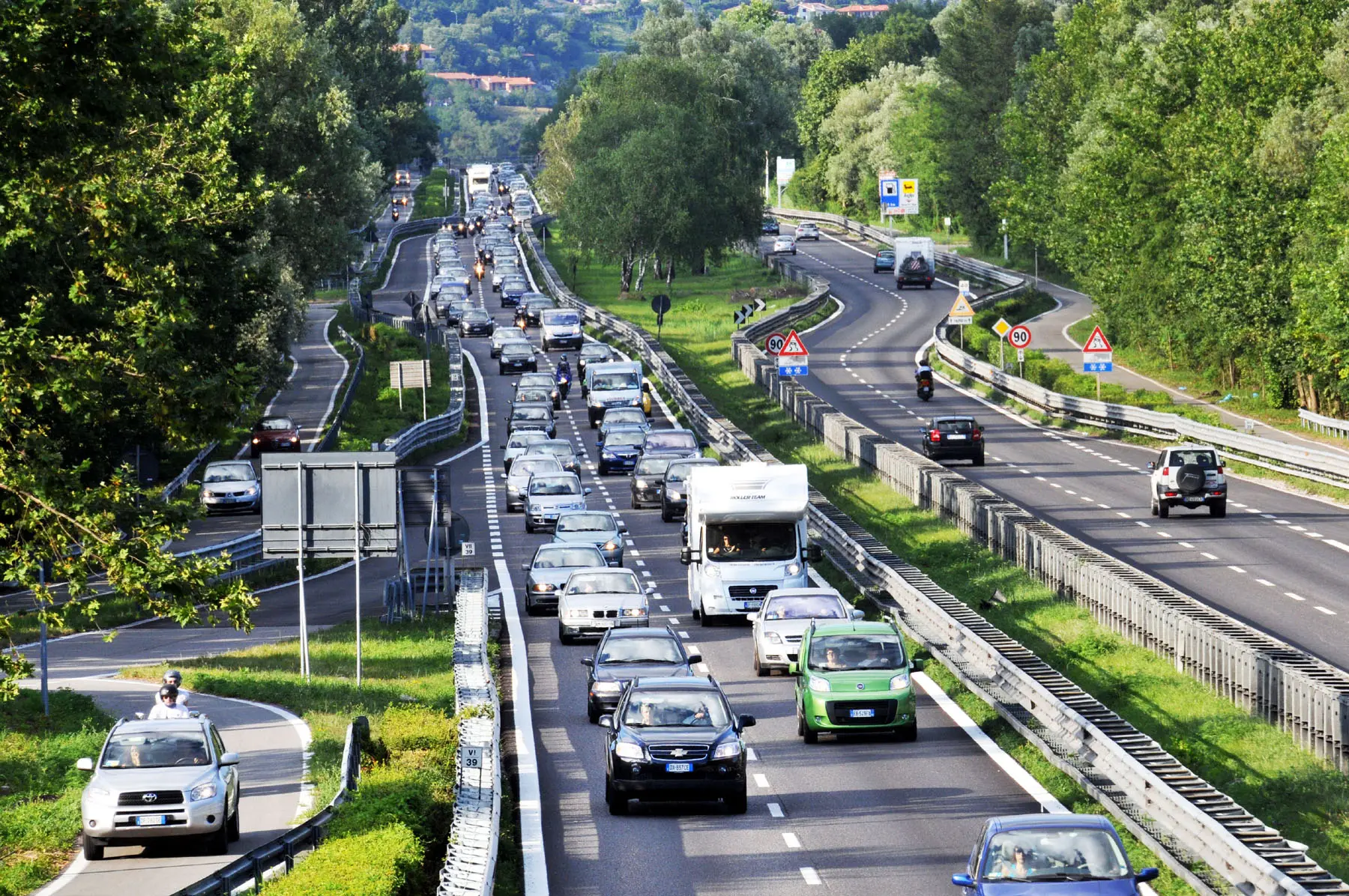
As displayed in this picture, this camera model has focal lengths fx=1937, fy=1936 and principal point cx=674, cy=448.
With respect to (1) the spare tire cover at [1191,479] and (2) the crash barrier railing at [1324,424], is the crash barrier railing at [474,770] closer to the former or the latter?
(1) the spare tire cover at [1191,479]

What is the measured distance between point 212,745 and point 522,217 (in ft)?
530

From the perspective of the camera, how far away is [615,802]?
21.7 m

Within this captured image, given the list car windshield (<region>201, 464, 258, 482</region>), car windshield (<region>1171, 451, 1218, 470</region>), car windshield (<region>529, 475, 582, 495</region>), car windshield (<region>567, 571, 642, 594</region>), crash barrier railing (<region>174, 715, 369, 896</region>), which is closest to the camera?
crash barrier railing (<region>174, 715, 369, 896</region>)

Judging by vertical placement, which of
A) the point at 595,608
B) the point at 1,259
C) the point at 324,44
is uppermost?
the point at 324,44

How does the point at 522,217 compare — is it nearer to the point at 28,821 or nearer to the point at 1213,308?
the point at 1213,308

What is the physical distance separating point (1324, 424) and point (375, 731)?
40.2 meters

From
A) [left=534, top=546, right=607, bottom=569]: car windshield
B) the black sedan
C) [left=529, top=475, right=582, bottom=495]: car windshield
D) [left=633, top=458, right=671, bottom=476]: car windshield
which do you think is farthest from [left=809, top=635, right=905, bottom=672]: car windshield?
the black sedan

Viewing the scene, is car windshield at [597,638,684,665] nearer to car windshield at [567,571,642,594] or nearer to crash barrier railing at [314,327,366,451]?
car windshield at [567,571,642,594]

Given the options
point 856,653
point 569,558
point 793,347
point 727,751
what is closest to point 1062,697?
point 856,653

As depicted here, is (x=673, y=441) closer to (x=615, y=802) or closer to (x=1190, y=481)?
(x=1190, y=481)

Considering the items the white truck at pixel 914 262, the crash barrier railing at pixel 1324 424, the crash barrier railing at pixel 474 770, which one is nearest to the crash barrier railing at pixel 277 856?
the crash barrier railing at pixel 474 770

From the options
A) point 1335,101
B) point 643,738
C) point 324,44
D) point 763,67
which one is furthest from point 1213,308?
point 763,67

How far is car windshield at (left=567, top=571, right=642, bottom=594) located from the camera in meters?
33.1

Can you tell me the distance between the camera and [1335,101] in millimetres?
61594
